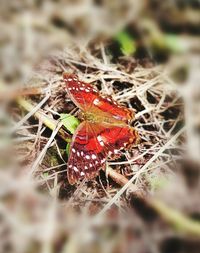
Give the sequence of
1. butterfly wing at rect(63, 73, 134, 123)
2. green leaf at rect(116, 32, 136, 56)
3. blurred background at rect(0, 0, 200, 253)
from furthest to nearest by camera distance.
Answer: green leaf at rect(116, 32, 136, 56)
butterfly wing at rect(63, 73, 134, 123)
blurred background at rect(0, 0, 200, 253)

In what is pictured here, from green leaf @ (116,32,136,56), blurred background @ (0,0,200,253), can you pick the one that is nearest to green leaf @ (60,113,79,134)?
blurred background @ (0,0,200,253)

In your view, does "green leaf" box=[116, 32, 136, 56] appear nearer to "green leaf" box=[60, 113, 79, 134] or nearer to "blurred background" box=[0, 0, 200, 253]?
"blurred background" box=[0, 0, 200, 253]

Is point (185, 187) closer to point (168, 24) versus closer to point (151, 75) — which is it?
point (151, 75)

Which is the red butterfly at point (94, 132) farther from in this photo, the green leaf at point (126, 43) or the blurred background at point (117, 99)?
the green leaf at point (126, 43)

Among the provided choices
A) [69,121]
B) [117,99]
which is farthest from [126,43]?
[69,121]

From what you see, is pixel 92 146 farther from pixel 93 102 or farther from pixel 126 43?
pixel 126 43

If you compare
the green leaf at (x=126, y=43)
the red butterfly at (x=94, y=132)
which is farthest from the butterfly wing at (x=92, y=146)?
the green leaf at (x=126, y=43)

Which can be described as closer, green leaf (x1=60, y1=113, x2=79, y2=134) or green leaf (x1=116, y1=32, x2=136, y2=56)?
green leaf (x1=60, y1=113, x2=79, y2=134)
